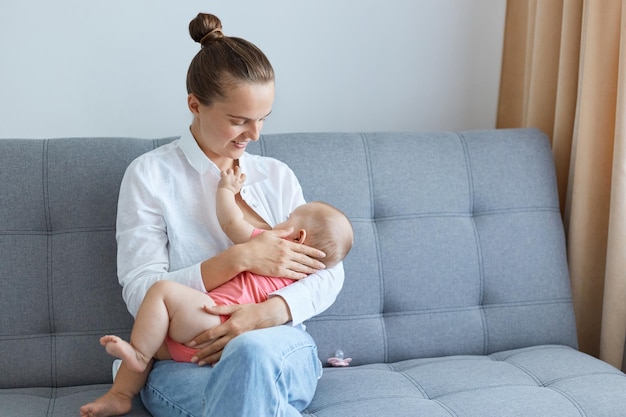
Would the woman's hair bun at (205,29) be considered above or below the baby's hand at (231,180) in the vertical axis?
above

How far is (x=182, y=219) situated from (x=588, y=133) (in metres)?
1.16

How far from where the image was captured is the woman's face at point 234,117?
1711mm

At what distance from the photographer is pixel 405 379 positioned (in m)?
1.85

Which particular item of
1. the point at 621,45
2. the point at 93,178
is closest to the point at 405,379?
the point at 93,178

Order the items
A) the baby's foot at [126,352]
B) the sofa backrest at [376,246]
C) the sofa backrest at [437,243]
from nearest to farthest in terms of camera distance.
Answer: the baby's foot at [126,352] < the sofa backrest at [376,246] < the sofa backrest at [437,243]

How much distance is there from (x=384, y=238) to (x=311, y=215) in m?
0.36

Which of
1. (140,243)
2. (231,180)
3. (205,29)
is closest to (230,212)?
(231,180)

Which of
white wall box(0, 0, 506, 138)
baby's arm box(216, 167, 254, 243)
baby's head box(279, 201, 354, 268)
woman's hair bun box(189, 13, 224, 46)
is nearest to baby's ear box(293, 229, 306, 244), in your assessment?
baby's head box(279, 201, 354, 268)

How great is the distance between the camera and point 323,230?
1.76 m

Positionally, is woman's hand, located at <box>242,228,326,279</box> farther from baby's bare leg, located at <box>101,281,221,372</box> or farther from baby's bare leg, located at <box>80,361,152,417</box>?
baby's bare leg, located at <box>80,361,152,417</box>

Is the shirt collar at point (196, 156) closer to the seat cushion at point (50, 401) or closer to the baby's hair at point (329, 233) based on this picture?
the baby's hair at point (329, 233)

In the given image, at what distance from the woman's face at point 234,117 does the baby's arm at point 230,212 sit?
65mm

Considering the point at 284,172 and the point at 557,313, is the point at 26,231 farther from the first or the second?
the point at 557,313

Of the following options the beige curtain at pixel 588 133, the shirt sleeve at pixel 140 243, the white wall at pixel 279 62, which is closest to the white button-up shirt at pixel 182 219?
the shirt sleeve at pixel 140 243
